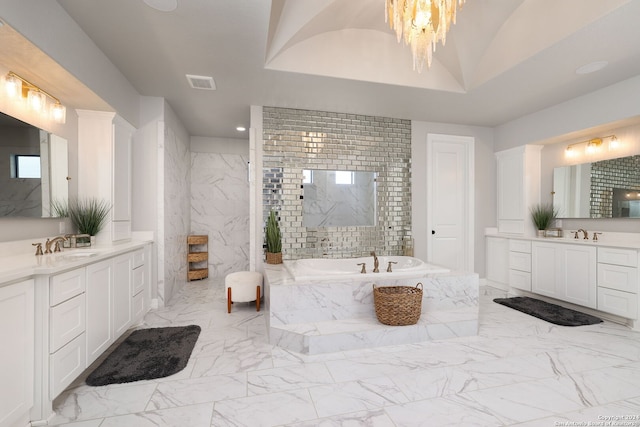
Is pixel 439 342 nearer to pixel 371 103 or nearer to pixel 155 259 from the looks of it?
pixel 371 103

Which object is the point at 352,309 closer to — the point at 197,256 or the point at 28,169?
the point at 28,169

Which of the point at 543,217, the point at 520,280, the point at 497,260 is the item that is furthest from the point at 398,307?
the point at 543,217

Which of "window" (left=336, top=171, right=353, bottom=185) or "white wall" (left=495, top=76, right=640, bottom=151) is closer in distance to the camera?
"white wall" (left=495, top=76, right=640, bottom=151)

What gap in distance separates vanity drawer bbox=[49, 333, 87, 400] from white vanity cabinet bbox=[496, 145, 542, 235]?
485 cm

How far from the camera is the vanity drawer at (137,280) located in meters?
2.55

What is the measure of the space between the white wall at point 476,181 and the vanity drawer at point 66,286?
3683mm

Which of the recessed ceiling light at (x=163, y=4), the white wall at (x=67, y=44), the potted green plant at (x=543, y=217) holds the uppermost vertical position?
the recessed ceiling light at (x=163, y=4)

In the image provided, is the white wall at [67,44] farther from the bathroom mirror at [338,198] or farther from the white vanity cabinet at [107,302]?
the bathroom mirror at [338,198]

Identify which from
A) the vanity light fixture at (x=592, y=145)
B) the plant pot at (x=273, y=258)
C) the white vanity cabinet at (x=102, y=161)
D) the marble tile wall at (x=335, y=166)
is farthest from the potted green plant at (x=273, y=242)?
the vanity light fixture at (x=592, y=145)

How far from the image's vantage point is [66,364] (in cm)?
161

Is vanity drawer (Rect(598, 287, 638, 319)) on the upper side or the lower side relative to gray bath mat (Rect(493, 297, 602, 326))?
upper

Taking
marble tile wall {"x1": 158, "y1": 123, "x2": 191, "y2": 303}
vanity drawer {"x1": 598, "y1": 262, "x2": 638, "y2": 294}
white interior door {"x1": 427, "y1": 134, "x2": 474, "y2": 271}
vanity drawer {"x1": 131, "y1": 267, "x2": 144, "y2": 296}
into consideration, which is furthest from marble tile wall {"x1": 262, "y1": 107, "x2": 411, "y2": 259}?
vanity drawer {"x1": 598, "y1": 262, "x2": 638, "y2": 294}

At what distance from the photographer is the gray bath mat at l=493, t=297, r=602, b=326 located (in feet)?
9.52

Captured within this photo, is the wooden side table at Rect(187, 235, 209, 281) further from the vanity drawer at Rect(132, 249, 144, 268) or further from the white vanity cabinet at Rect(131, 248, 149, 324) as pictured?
the vanity drawer at Rect(132, 249, 144, 268)
